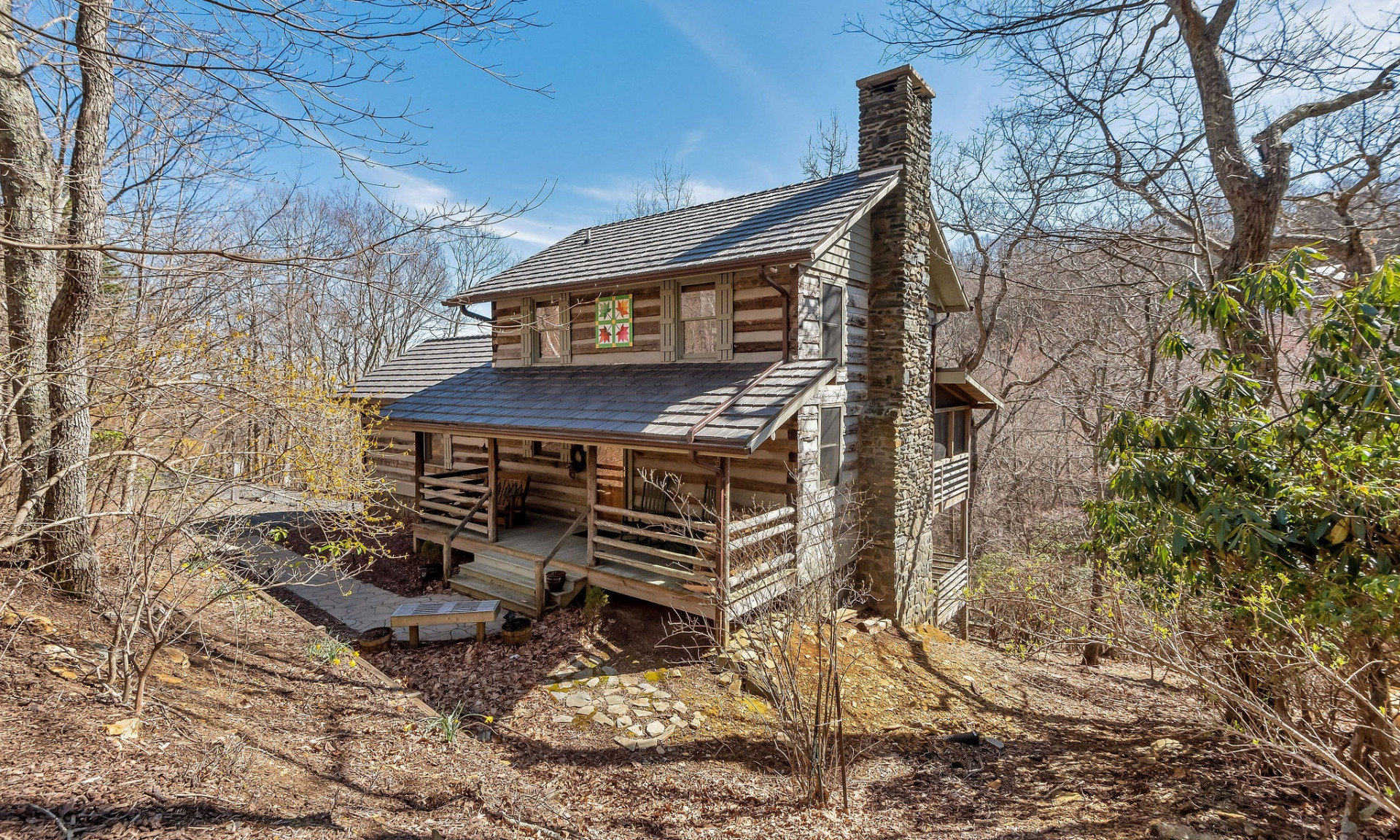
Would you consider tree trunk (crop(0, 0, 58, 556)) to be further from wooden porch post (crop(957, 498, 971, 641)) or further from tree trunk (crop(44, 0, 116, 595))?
wooden porch post (crop(957, 498, 971, 641))

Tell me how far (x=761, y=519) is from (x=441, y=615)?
5305mm

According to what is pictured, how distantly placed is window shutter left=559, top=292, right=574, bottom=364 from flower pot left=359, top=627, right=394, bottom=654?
6.38m

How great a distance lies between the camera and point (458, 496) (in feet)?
43.2

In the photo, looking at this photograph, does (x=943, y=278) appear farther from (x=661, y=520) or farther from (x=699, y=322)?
(x=661, y=520)

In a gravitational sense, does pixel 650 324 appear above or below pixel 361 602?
above

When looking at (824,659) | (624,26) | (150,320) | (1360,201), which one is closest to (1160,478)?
(824,659)

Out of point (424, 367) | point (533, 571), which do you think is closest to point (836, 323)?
point (533, 571)

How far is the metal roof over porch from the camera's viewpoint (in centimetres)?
895

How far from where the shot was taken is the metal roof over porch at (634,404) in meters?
8.95

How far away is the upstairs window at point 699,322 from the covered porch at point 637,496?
478 millimetres

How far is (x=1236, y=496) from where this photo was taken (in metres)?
5.23

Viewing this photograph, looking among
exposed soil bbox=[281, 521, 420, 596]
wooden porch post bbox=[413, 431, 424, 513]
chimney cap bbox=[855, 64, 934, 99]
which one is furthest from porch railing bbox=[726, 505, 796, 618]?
chimney cap bbox=[855, 64, 934, 99]

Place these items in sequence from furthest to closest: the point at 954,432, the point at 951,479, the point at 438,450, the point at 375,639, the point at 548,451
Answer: the point at 438,450, the point at 954,432, the point at 951,479, the point at 548,451, the point at 375,639

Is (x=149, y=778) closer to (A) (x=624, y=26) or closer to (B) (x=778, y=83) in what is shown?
(A) (x=624, y=26)
